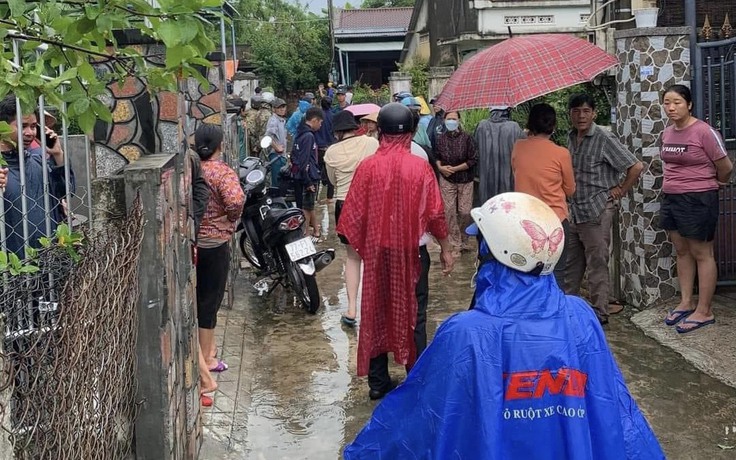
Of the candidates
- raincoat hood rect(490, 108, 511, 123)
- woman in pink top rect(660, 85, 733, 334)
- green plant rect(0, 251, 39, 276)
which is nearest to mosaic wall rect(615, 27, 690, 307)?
woman in pink top rect(660, 85, 733, 334)

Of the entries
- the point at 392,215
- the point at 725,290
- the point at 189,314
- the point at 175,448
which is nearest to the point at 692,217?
the point at 725,290

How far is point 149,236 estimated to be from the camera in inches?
146

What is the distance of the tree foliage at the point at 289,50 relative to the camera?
37.0 m

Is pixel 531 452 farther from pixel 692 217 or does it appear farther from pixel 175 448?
pixel 692 217

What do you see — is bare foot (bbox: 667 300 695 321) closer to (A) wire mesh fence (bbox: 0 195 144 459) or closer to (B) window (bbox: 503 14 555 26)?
(A) wire mesh fence (bbox: 0 195 144 459)

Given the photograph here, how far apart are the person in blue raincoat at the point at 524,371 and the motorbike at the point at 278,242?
15.9 ft

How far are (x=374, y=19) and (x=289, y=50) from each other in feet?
16.7

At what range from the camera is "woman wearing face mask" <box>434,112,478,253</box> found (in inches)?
391

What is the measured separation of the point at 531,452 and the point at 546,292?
1.68ft

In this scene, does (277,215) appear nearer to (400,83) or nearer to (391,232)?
(391,232)

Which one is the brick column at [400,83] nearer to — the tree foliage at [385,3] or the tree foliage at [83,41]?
the tree foliage at [83,41]

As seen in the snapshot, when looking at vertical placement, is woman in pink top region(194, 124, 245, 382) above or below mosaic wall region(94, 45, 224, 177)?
below

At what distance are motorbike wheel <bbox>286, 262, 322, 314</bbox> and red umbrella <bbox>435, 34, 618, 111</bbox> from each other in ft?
6.80

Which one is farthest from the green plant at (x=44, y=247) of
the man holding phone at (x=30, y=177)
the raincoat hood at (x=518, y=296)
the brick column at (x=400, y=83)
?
the brick column at (x=400, y=83)
